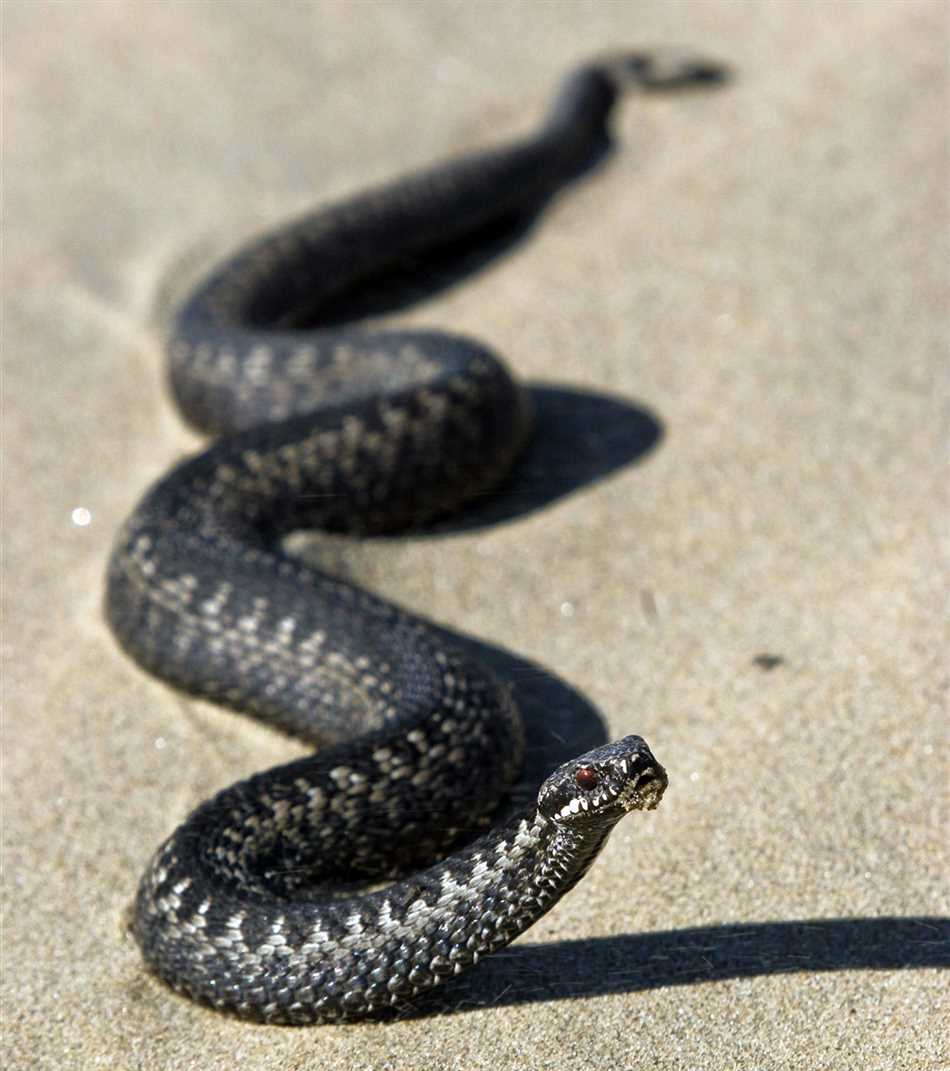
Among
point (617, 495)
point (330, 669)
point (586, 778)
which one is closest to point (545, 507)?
point (617, 495)

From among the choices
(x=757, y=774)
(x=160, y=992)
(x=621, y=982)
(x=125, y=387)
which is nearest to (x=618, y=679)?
(x=757, y=774)

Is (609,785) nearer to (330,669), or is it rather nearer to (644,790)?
(644,790)

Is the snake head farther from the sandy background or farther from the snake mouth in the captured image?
the sandy background

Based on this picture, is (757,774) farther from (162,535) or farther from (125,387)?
(125,387)

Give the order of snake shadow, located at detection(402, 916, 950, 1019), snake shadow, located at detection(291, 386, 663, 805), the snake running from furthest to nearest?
snake shadow, located at detection(291, 386, 663, 805)
snake shadow, located at detection(402, 916, 950, 1019)
the snake

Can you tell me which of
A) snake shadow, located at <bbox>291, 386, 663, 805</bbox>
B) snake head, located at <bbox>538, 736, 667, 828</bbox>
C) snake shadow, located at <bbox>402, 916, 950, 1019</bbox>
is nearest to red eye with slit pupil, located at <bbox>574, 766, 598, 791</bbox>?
snake head, located at <bbox>538, 736, 667, 828</bbox>

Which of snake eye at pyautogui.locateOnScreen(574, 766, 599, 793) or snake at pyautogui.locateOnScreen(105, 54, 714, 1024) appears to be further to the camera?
snake at pyautogui.locateOnScreen(105, 54, 714, 1024)

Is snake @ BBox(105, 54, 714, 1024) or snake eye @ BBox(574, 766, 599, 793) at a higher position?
snake eye @ BBox(574, 766, 599, 793)
